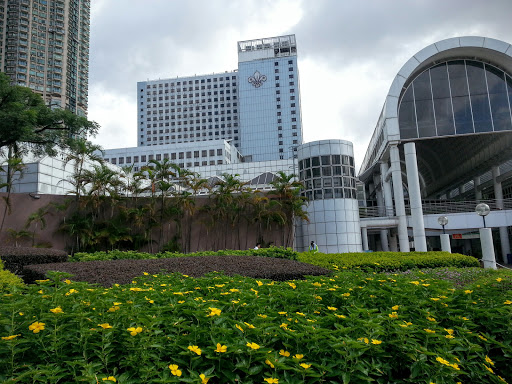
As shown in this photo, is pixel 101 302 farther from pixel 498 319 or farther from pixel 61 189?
pixel 61 189

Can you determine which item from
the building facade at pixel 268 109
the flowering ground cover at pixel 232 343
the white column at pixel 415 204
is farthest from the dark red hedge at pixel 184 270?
the building facade at pixel 268 109

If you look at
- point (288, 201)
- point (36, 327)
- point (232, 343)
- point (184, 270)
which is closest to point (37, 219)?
point (288, 201)

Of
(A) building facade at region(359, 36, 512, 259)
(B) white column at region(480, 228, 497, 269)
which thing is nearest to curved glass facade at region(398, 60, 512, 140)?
(A) building facade at region(359, 36, 512, 259)

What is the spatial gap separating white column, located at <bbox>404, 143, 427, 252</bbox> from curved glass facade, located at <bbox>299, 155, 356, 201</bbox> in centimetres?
375

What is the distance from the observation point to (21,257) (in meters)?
11.7

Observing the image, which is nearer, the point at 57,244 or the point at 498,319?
the point at 498,319

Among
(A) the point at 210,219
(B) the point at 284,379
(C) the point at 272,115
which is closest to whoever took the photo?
(B) the point at 284,379

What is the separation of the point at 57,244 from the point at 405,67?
72.0 ft

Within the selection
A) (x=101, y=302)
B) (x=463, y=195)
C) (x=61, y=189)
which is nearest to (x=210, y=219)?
(x=61, y=189)

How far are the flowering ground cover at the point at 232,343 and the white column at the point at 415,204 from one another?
2129 cm

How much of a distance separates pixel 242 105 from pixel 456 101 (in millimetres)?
65944

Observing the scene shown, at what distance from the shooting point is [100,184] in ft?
59.8

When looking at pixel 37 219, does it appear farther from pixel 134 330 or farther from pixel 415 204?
pixel 415 204

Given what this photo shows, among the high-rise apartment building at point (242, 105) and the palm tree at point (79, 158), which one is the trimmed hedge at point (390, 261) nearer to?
the palm tree at point (79, 158)
